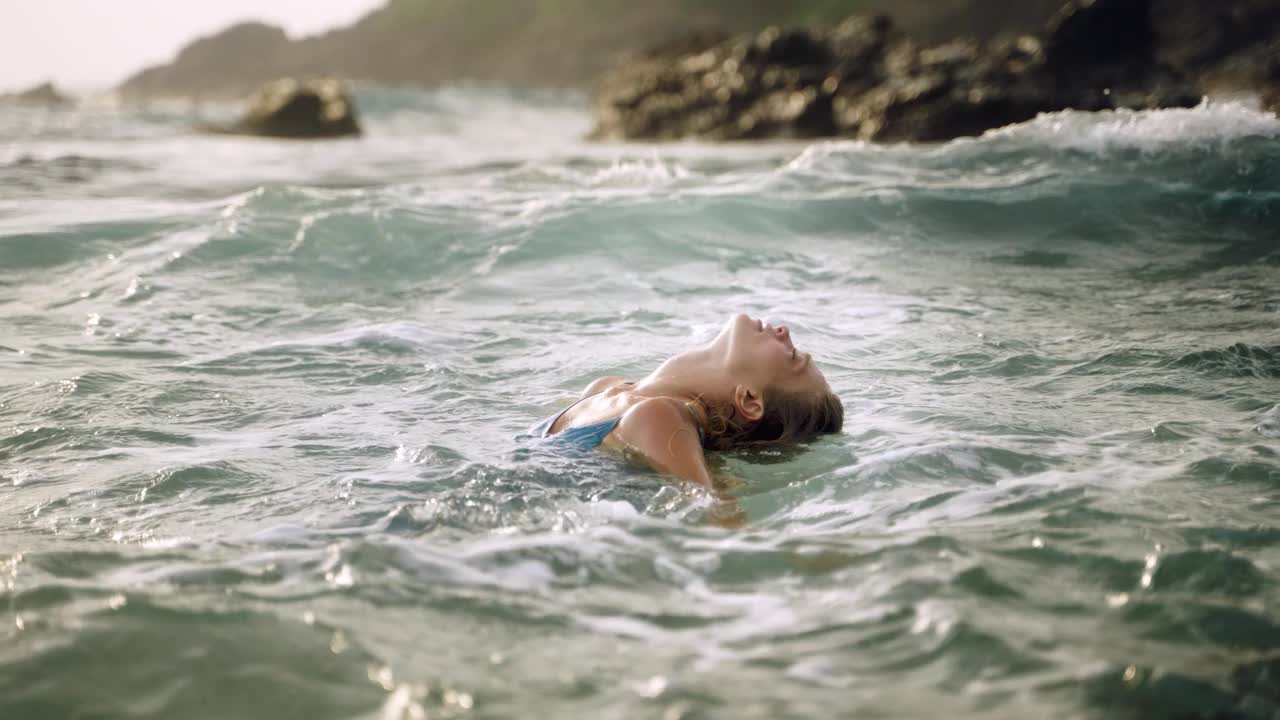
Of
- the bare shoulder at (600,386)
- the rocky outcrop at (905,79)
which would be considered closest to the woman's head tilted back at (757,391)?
the bare shoulder at (600,386)

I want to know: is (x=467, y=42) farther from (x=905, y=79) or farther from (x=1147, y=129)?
(x=1147, y=129)

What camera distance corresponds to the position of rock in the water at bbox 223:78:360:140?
27.7 m

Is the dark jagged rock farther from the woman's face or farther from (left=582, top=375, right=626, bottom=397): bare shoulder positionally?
the woman's face

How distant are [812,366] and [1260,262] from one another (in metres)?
5.95

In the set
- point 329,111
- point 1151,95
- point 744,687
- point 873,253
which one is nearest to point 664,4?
point 329,111

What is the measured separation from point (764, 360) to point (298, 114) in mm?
25734

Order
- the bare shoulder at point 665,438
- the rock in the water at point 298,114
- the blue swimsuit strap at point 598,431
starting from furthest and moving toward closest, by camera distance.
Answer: the rock in the water at point 298,114, the blue swimsuit strap at point 598,431, the bare shoulder at point 665,438

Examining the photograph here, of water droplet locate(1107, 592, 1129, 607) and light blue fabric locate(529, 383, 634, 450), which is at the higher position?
light blue fabric locate(529, 383, 634, 450)

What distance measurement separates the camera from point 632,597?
3.39 meters

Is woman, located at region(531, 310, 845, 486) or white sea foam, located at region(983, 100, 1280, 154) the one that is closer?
woman, located at region(531, 310, 845, 486)

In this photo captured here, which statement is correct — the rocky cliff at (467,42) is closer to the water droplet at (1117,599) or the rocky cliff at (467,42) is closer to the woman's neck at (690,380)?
the woman's neck at (690,380)

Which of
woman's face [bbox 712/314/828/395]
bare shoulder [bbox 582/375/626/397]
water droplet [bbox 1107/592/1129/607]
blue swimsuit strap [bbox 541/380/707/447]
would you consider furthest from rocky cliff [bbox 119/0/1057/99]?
water droplet [bbox 1107/592/1129/607]

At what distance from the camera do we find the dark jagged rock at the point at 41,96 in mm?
51719

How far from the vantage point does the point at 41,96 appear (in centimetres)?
5294
